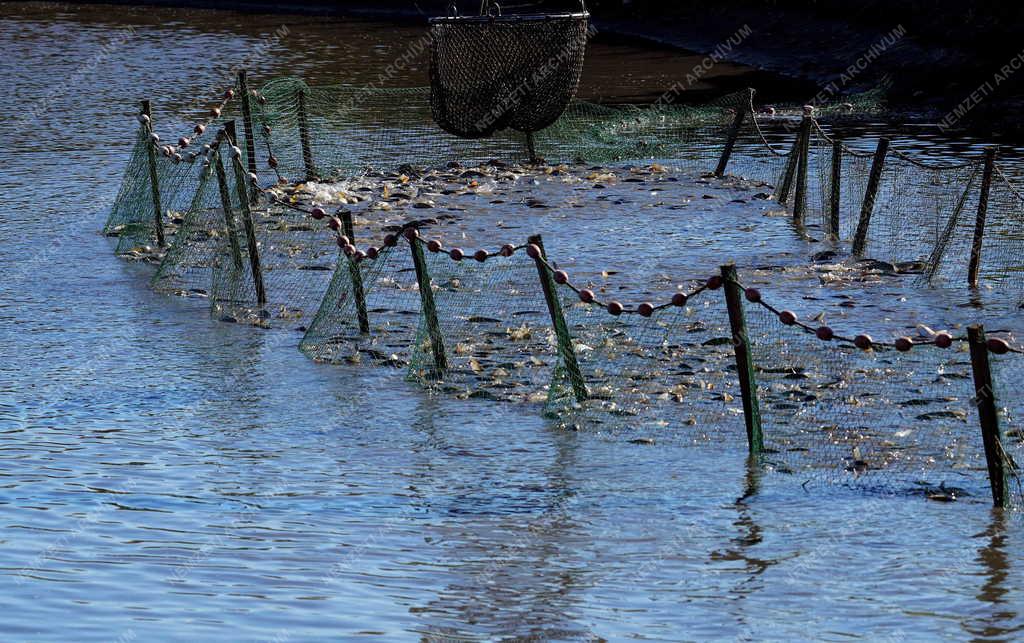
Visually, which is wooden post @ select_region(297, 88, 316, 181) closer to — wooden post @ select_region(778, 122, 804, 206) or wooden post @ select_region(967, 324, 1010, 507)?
wooden post @ select_region(778, 122, 804, 206)

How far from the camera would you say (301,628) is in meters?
6.89

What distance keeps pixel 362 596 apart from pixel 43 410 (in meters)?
4.50

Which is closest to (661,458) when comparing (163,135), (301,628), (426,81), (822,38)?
(301,628)

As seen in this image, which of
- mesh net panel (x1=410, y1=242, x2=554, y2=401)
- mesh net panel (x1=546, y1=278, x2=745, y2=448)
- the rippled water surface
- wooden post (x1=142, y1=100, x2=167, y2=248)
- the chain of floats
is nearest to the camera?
the rippled water surface

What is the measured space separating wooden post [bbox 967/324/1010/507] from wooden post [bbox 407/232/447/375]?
4743mm

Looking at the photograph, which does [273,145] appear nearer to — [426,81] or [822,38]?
[426,81]

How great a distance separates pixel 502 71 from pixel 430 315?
6947 mm

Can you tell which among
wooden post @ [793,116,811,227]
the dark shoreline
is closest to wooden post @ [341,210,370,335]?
wooden post @ [793,116,811,227]

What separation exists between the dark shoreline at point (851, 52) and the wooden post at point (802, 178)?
706 centimetres

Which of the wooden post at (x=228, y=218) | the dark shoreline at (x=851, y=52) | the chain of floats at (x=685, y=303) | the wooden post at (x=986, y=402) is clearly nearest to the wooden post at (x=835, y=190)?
the chain of floats at (x=685, y=303)

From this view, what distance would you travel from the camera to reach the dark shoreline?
2686cm

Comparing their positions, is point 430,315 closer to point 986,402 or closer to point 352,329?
point 352,329

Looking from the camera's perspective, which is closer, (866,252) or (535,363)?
(535,363)

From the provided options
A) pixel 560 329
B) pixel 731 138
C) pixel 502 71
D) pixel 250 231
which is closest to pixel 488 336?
pixel 560 329
